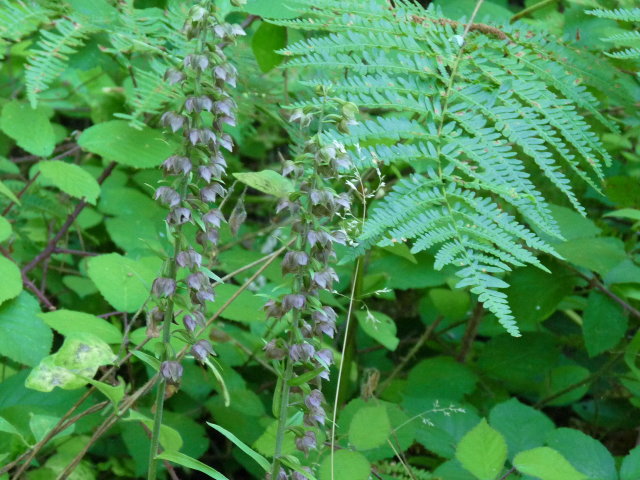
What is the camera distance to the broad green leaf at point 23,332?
2109mm

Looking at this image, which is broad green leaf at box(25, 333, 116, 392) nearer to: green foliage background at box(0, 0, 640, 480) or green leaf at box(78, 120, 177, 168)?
green foliage background at box(0, 0, 640, 480)

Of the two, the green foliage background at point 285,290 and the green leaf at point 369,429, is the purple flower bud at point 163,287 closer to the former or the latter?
the green foliage background at point 285,290

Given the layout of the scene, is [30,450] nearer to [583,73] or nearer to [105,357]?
[105,357]

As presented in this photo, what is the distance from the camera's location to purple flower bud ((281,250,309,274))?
4.78ft

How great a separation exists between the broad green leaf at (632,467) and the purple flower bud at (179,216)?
1.28m

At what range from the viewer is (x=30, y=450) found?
1865mm

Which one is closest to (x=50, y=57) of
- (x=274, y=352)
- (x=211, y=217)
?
(x=211, y=217)

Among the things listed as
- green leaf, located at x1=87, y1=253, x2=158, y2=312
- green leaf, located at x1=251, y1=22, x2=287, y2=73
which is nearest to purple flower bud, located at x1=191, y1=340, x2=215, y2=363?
green leaf, located at x1=87, y1=253, x2=158, y2=312

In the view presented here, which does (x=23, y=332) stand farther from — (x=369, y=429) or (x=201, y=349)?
(x=369, y=429)

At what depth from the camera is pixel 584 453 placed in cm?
207

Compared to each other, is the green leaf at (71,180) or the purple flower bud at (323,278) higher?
the purple flower bud at (323,278)

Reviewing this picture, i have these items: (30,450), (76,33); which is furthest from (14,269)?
(76,33)

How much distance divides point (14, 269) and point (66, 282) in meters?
0.60

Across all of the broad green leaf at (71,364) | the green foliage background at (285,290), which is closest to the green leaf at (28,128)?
the green foliage background at (285,290)
